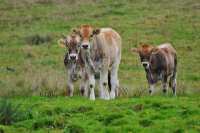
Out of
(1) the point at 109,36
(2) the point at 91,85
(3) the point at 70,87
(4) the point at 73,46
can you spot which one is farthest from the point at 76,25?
(2) the point at 91,85

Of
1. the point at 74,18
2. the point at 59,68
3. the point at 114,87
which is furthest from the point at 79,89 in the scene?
the point at 74,18

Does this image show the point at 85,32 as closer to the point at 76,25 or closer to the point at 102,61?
the point at 102,61

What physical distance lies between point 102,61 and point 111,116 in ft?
12.9

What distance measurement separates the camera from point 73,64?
64.3 ft

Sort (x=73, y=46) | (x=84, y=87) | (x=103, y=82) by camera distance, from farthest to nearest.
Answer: (x=84, y=87), (x=73, y=46), (x=103, y=82)

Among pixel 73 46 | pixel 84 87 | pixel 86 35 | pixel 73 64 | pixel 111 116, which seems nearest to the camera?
→ pixel 111 116

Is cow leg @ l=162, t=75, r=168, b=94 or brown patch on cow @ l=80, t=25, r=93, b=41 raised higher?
brown patch on cow @ l=80, t=25, r=93, b=41

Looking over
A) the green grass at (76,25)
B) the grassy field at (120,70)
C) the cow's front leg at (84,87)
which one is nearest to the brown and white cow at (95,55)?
the grassy field at (120,70)

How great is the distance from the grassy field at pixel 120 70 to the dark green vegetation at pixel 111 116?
2 cm

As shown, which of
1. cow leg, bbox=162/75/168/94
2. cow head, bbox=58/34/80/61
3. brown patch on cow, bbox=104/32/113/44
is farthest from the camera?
cow leg, bbox=162/75/168/94

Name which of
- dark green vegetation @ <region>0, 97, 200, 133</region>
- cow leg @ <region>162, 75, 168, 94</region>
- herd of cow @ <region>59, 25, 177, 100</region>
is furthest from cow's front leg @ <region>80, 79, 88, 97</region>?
dark green vegetation @ <region>0, 97, 200, 133</region>

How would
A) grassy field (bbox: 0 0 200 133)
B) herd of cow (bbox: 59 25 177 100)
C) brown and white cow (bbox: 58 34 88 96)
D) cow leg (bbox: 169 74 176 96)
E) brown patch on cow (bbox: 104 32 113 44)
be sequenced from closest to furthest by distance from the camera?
grassy field (bbox: 0 0 200 133) → herd of cow (bbox: 59 25 177 100) → brown and white cow (bbox: 58 34 88 96) → brown patch on cow (bbox: 104 32 113 44) → cow leg (bbox: 169 74 176 96)

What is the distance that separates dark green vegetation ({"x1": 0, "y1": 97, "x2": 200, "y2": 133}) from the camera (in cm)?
1301

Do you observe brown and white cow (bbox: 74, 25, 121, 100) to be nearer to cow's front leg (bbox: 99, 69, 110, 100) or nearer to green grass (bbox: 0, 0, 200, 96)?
cow's front leg (bbox: 99, 69, 110, 100)
